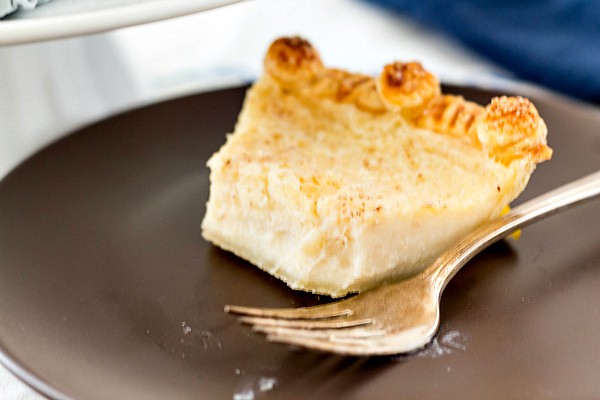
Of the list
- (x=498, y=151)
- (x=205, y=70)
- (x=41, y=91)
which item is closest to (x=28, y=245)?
(x=41, y=91)

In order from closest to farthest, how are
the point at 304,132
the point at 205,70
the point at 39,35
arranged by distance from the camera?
the point at 39,35, the point at 304,132, the point at 205,70

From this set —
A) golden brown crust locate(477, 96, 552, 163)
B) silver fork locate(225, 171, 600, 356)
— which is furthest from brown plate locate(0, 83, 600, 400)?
golden brown crust locate(477, 96, 552, 163)

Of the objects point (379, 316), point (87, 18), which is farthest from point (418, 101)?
point (87, 18)

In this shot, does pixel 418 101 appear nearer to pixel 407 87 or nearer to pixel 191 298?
pixel 407 87

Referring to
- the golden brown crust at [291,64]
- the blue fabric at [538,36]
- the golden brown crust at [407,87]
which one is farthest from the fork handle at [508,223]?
the blue fabric at [538,36]

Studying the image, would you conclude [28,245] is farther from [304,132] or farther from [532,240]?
[532,240]

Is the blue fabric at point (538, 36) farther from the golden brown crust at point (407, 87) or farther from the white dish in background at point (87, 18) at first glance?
the white dish in background at point (87, 18)
